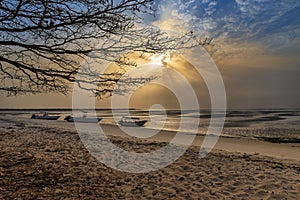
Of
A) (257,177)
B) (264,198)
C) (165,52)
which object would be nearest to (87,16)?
(165,52)

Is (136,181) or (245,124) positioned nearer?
(136,181)

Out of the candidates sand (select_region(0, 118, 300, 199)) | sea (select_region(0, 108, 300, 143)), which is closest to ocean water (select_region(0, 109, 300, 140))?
sea (select_region(0, 108, 300, 143))

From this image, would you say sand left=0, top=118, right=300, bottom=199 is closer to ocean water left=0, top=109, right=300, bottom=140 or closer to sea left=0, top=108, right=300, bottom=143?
sea left=0, top=108, right=300, bottom=143

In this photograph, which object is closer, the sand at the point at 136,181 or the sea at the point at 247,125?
the sand at the point at 136,181

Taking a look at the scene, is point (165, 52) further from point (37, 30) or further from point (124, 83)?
point (37, 30)

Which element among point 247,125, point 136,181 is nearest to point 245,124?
point 247,125

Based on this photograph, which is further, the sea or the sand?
the sea

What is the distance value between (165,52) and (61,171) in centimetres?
467

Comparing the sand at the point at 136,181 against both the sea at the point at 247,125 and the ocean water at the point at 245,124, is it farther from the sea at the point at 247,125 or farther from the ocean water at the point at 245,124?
the ocean water at the point at 245,124

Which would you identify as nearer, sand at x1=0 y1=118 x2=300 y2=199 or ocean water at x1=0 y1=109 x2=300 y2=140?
sand at x1=0 y1=118 x2=300 y2=199

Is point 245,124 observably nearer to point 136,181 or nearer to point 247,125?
point 247,125

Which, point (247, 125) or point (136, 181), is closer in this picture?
point (136, 181)

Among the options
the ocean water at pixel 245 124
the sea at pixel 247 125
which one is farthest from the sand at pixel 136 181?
the ocean water at pixel 245 124

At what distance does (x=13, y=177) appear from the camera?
7.27 metres
